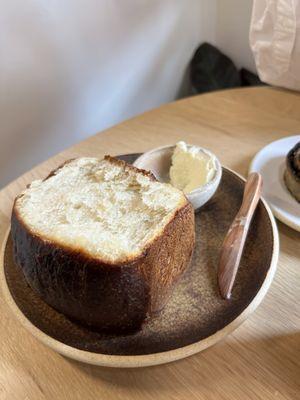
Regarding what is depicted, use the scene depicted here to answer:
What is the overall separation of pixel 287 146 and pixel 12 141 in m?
0.85

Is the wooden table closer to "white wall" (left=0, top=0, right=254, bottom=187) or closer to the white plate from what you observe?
the white plate

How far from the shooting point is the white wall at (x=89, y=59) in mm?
1217

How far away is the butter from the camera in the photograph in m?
0.70

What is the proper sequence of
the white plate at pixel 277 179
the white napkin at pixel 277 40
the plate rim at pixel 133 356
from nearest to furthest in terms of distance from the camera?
the plate rim at pixel 133 356 → the white plate at pixel 277 179 → the white napkin at pixel 277 40

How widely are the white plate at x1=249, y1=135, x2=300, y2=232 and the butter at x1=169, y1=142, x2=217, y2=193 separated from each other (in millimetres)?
117

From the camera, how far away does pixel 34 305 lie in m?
0.53

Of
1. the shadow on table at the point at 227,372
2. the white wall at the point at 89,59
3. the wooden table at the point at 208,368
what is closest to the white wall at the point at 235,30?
the white wall at the point at 89,59

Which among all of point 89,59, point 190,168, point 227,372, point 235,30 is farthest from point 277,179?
point 235,30

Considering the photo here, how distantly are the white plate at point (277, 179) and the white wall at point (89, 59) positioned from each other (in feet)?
2.56

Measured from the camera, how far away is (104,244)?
1.59 feet

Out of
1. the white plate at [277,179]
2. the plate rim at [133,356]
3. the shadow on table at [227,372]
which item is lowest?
the shadow on table at [227,372]

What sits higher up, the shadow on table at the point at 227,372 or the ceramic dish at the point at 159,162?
the ceramic dish at the point at 159,162

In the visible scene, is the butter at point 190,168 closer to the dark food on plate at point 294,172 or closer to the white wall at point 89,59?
the dark food on plate at point 294,172

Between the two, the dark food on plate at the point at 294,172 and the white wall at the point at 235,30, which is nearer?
the dark food on plate at the point at 294,172
